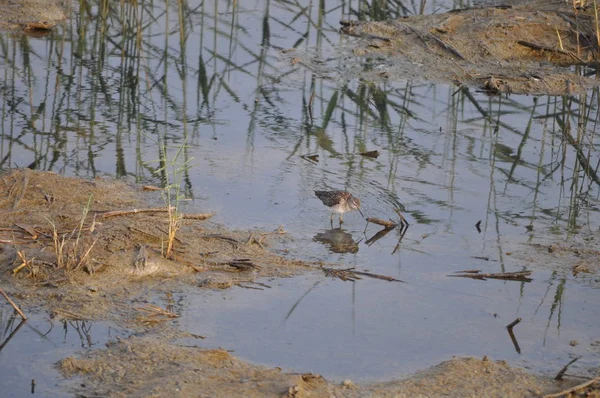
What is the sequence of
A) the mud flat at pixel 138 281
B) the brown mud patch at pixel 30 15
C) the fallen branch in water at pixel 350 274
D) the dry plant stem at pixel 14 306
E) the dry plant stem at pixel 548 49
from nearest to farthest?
1. the mud flat at pixel 138 281
2. the dry plant stem at pixel 14 306
3. the fallen branch in water at pixel 350 274
4. the brown mud patch at pixel 30 15
5. the dry plant stem at pixel 548 49

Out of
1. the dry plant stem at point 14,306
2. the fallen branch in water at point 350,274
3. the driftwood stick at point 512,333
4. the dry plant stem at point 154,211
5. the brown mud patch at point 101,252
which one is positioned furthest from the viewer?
the dry plant stem at point 154,211

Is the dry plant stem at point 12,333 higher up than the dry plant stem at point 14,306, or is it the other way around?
the dry plant stem at point 14,306

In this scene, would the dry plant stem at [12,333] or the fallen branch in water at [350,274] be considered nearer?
the dry plant stem at [12,333]

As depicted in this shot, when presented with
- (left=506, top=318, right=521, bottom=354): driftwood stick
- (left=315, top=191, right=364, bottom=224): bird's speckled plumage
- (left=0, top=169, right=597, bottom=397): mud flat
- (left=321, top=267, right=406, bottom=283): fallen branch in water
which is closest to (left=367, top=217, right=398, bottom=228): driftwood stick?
(left=315, top=191, right=364, bottom=224): bird's speckled plumage

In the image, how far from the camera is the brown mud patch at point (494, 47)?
371 inches

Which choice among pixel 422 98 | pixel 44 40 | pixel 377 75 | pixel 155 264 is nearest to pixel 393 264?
pixel 155 264

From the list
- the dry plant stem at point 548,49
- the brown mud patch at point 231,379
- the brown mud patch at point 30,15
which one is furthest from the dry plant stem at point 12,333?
the dry plant stem at point 548,49

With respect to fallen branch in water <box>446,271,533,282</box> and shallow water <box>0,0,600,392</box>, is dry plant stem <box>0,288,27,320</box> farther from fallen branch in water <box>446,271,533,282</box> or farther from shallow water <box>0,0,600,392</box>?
fallen branch in water <box>446,271,533,282</box>

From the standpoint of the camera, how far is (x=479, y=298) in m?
5.10

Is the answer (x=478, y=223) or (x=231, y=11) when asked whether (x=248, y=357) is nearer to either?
(x=478, y=223)

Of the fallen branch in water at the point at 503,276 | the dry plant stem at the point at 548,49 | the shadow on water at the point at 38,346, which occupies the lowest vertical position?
the shadow on water at the point at 38,346

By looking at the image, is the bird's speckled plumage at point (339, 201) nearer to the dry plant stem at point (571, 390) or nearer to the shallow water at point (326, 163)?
the shallow water at point (326, 163)

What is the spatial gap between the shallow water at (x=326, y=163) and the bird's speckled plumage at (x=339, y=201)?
0.52 feet

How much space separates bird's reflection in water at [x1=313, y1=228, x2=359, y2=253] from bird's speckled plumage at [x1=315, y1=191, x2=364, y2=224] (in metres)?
0.15
